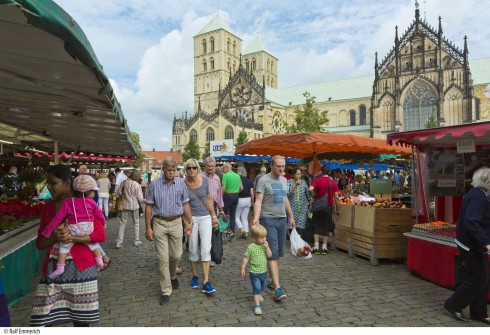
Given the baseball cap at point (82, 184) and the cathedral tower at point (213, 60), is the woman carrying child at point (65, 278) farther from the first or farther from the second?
the cathedral tower at point (213, 60)

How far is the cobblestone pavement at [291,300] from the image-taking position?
4.00m

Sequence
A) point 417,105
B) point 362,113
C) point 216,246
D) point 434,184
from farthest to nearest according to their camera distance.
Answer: point 362,113 → point 417,105 → point 434,184 → point 216,246

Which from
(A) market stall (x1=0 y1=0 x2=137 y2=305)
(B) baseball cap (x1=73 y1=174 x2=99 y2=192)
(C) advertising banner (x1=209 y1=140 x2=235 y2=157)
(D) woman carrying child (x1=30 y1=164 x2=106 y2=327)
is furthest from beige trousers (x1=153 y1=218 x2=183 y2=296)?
(C) advertising banner (x1=209 y1=140 x2=235 y2=157)

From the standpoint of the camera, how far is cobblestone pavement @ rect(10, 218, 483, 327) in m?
4.00

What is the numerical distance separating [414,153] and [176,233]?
466 cm

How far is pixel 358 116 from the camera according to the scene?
66.2 m

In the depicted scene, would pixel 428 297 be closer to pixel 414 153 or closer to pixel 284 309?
pixel 284 309

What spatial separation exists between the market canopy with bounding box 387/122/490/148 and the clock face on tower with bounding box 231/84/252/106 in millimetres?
66783

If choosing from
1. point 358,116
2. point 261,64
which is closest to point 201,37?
point 261,64

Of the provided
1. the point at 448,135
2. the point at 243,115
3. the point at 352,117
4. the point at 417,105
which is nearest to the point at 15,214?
the point at 448,135

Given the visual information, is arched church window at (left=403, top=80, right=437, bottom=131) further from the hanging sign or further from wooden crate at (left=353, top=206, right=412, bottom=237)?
the hanging sign

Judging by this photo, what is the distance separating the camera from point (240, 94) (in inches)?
2869

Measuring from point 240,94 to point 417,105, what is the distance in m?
34.0

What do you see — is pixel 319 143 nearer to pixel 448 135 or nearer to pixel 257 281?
pixel 448 135
